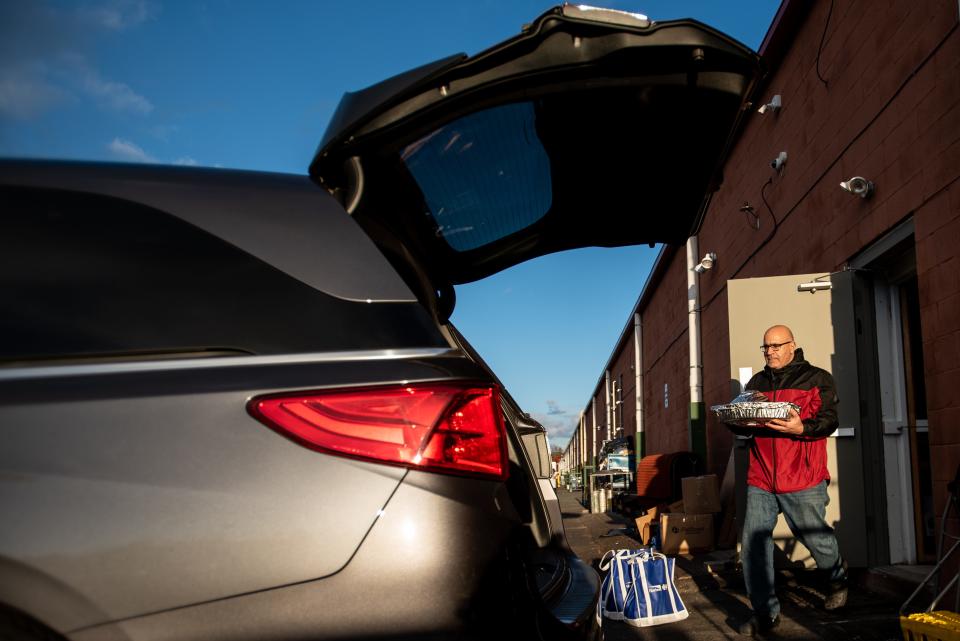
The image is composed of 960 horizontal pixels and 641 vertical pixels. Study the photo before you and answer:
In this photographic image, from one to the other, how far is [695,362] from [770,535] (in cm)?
806

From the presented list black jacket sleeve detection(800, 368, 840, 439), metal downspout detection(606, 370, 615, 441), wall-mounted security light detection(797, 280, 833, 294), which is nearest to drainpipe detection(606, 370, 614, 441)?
metal downspout detection(606, 370, 615, 441)

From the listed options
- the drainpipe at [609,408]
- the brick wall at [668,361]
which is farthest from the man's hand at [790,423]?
the drainpipe at [609,408]

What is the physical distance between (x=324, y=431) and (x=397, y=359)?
211mm

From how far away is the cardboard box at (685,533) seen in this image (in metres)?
8.51

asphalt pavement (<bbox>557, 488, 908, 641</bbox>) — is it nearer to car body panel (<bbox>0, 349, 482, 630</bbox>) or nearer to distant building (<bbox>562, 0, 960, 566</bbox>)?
distant building (<bbox>562, 0, 960, 566</bbox>)

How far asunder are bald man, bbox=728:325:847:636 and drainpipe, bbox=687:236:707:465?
6928 mm

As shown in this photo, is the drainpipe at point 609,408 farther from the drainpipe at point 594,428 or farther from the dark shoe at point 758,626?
the dark shoe at point 758,626

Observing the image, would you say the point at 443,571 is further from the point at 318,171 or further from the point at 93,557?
the point at 318,171

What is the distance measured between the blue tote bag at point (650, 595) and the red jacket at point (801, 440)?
0.87 metres

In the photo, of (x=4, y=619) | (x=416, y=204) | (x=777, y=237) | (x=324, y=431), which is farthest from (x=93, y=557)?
(x=777, y=237)

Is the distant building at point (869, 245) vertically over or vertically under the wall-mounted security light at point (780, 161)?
under

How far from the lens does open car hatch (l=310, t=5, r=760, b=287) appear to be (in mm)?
1982

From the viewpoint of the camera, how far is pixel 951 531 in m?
5.18

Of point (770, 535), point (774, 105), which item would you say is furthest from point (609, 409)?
point (770, 535)
